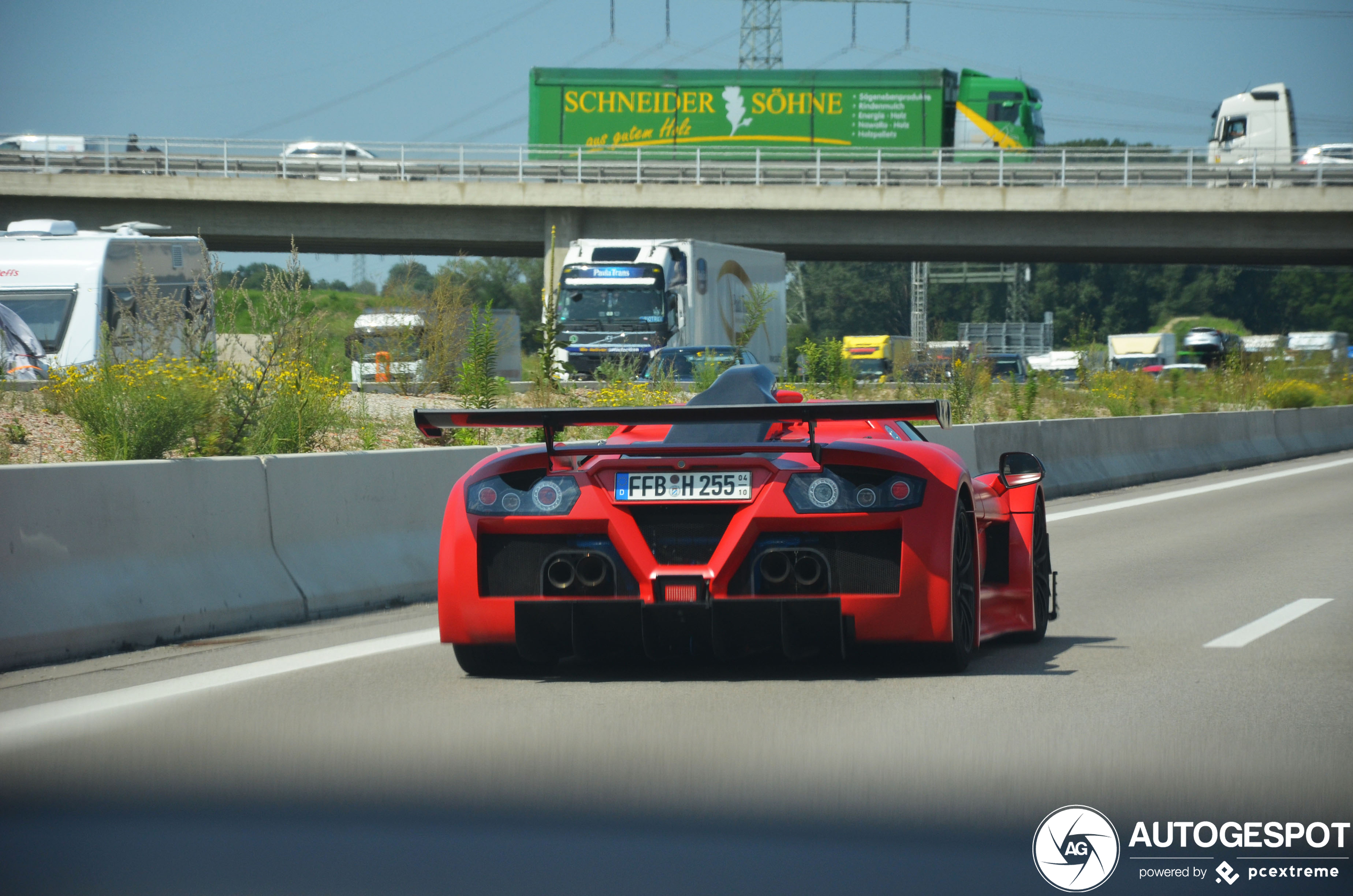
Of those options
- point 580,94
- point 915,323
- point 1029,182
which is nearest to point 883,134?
point 1029,182

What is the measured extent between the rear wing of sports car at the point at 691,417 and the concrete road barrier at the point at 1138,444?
9904 mm

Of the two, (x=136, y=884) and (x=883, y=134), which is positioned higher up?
(x=883, y=134)

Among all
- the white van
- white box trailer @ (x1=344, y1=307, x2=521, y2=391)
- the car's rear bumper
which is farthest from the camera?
the white van

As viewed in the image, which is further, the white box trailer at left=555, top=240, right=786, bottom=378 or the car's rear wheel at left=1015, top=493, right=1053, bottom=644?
the white box trailer at left=555, top=240, right=786, bottom=378

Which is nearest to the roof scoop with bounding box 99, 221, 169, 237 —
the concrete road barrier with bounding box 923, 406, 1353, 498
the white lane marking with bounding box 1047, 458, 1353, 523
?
the concrete road barrier with bounding box 923, 406, 1353, 498

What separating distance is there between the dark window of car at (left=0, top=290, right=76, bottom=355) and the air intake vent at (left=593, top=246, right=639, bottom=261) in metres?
13.1

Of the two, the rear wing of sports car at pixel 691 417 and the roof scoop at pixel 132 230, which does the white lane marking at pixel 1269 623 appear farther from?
the roof scoop at pixel 132 230

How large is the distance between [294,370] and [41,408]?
3290 mm

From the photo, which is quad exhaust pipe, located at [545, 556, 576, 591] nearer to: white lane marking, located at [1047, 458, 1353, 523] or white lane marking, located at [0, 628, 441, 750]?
white lane marking, located at [0, 628, 441, 750]

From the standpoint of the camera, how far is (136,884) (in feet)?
12.8

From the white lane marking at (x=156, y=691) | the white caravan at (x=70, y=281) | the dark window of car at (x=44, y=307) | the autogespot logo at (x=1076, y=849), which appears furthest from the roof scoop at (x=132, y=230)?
the autogespot logo at (x=1076, y=849)

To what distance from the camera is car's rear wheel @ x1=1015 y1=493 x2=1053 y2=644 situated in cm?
758

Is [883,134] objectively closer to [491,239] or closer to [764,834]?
[491,239]

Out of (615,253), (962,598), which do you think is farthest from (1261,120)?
(962,598)
